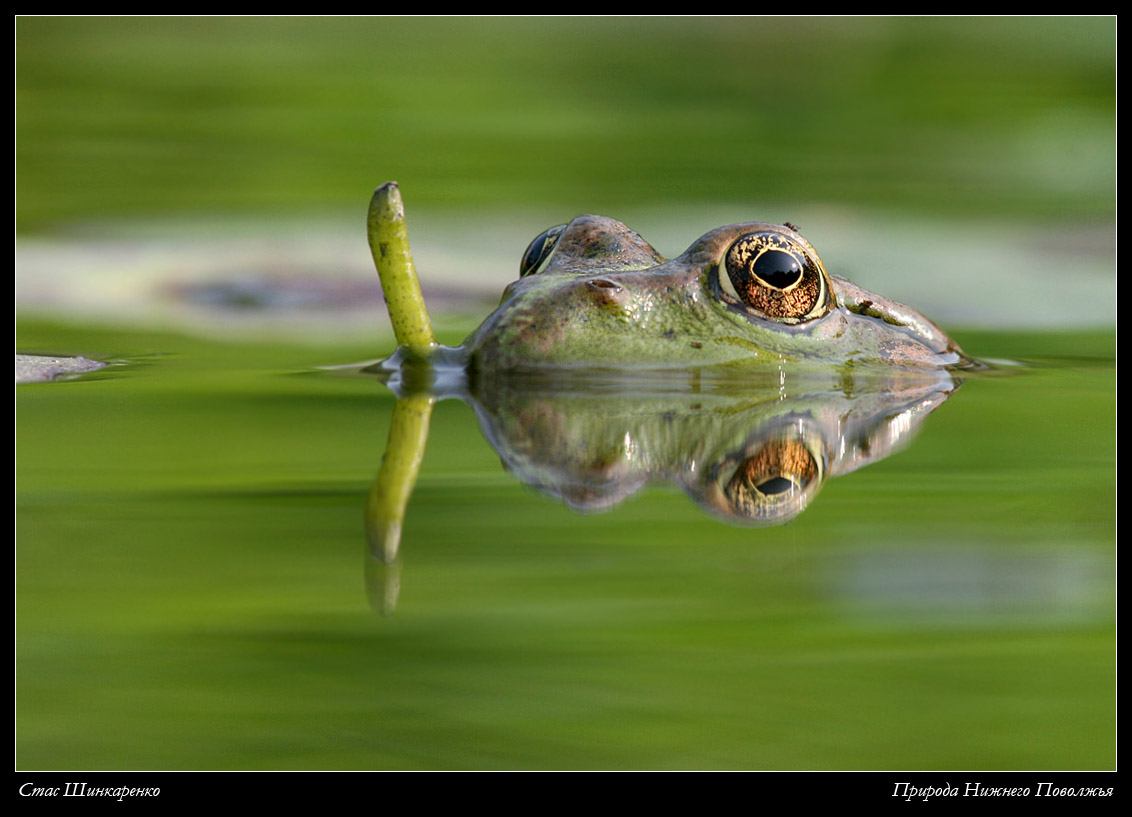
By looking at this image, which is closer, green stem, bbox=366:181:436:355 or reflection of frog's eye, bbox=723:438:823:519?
reflection of frog's eye, bbox=723:438:823:519

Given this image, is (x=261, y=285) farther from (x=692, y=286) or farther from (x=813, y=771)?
(x=813, y=771)

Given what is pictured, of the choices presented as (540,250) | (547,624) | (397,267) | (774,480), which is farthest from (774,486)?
(540,250)

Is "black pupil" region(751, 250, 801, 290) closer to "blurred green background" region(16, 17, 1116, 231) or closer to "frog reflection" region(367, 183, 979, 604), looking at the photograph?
"frog reflection" region(367, 183, 979, 604)

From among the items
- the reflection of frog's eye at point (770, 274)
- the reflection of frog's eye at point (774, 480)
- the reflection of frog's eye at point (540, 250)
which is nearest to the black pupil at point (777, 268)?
the reflection of frog's eye at point (770, 274)

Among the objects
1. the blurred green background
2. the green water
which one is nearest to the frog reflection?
the green water

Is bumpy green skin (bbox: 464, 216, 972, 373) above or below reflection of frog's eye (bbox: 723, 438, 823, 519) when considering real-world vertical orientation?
above

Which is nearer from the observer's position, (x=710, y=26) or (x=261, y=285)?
(x=261, y=285)

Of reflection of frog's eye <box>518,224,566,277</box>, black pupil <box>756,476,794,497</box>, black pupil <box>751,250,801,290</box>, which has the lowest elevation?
black pupil <box>756,476,794,497</box>

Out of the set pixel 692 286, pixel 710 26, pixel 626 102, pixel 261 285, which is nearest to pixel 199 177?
pixel 261 285
